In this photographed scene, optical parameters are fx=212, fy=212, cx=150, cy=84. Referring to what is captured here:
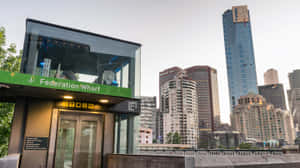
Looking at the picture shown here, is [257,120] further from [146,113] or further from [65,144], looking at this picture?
[65,144]

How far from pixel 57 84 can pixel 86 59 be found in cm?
300

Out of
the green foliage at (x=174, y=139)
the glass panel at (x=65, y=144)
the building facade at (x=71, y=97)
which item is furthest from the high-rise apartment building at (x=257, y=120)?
the glass panel at (x=65, y=144)

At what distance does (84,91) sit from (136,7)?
16.0 metres

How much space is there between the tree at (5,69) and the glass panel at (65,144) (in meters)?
9.92

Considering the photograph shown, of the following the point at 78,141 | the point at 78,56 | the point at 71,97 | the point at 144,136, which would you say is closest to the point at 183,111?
the point at 144,136

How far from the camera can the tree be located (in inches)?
600

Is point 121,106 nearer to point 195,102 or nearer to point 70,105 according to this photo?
point 70,105

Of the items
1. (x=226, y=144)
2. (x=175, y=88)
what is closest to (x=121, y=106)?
(x=226, y=144)

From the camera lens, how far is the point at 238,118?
172875mm

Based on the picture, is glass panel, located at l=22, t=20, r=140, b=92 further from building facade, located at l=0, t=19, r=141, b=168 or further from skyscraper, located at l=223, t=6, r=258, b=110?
skyscraper, located at l=223, t=6, r=258, b=110

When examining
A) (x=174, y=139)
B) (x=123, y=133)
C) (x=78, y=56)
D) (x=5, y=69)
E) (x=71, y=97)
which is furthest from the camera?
(x=174, y=139)

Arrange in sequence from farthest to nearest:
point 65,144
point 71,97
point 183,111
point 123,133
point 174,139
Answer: point 183,111 → point 174,139 → point 123,133 → point 65,144 → point 71,97

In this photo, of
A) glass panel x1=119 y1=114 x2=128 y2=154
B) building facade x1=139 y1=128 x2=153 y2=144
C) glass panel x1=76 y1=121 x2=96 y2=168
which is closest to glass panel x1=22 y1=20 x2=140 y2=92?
glass panel x1=119 y1=114 x2=128 y2=154

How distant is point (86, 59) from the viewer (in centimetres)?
951
